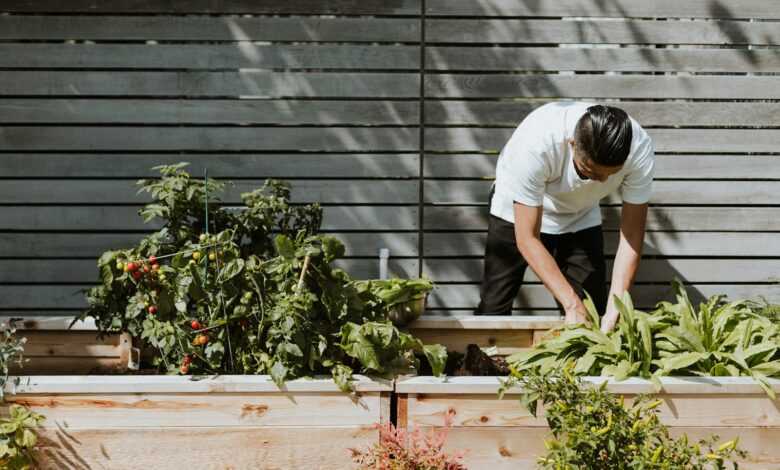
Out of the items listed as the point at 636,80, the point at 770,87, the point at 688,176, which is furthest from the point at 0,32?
the point at 770,87

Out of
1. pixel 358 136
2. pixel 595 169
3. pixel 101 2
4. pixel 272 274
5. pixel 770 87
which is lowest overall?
pixel 272 274

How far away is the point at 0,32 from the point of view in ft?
14.8

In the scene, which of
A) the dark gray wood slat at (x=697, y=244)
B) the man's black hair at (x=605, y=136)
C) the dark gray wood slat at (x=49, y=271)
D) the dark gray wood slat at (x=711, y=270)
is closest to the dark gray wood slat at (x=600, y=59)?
the dark gray wood slat at (x=697, y=244)

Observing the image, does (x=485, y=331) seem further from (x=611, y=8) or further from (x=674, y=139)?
(x=611, y=8)

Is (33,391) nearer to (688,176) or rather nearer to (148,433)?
(148,433)

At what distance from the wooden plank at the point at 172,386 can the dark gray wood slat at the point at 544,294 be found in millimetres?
1904

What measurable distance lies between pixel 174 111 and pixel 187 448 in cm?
234

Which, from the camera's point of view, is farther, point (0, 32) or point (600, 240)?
point (0, 32)

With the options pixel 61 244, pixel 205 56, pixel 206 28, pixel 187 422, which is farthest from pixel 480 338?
pixel 61 244

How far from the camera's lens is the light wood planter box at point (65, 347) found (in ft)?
11.9

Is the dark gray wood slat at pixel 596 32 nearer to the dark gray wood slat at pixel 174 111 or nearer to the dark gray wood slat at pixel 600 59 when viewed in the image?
the dark gray wood slat at pixel 600 59

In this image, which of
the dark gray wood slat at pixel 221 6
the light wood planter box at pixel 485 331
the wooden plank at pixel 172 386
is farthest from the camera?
the dark gray wood slat at pixel 221 6

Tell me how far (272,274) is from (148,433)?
2.51 ft

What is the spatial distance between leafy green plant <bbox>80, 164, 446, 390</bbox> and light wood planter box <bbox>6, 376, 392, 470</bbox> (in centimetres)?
12
